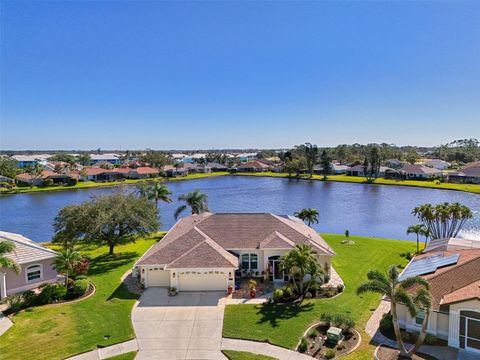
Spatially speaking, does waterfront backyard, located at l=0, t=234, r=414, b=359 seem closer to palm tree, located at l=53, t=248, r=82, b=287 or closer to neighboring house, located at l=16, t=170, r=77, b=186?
palm tree, located at l=53, t=248, r=82, b=287

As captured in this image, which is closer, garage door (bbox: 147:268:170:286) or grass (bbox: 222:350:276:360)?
grass (bbox: 222:350:276:360)

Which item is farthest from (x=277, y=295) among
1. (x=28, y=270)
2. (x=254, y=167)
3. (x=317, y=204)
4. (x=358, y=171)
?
(x=254, y=167)

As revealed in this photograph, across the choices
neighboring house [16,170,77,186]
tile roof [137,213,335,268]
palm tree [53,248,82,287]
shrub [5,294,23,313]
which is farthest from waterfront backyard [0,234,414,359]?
neighboring house [16,170,77,186]

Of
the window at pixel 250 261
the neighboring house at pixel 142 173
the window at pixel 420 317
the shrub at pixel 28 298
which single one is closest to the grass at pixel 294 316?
the window at pixel 420 317

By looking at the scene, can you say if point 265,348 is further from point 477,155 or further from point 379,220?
point 477,155

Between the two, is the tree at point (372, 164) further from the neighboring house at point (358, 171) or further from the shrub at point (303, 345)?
the shrub at point (303, 345)

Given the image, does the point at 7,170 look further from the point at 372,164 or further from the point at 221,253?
the point at 372,164
